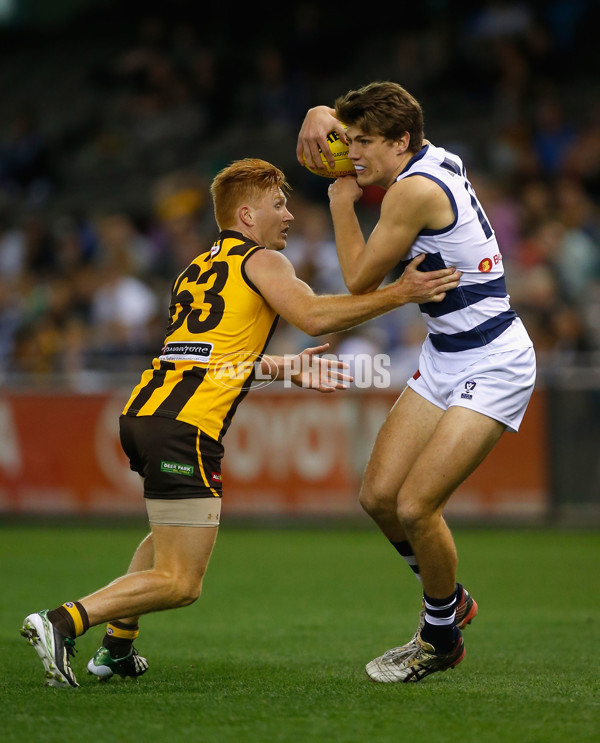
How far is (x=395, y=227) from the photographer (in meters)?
5.31

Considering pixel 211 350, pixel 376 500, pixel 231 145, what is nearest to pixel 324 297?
pixel 211 350

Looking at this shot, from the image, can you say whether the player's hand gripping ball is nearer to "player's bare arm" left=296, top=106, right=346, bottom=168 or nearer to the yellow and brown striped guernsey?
"player's bare arm" left=296, top=106, right=346, bottom=168

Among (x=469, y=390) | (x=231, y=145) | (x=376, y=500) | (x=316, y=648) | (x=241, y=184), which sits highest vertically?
(x=231, y=145)

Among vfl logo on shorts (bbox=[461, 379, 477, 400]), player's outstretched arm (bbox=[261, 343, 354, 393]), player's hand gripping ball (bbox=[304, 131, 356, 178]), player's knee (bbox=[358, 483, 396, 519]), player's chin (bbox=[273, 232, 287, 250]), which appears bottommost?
player's knee (bbox=[358, 483, 396, 519])

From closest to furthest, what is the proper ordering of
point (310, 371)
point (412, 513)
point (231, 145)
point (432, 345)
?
point (412, 513), point (310, 371), point (432, 345), point (231, 145)

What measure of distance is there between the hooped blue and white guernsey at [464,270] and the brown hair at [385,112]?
0.16 meters

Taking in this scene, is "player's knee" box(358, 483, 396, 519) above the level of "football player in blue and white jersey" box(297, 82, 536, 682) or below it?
below

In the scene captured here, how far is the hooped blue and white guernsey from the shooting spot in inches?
213

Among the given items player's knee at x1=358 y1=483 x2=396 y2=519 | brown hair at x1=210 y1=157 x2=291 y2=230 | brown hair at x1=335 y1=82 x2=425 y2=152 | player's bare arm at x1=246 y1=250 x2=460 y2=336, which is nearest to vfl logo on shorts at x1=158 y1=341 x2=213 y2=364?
player's bare arm at x1=246 y1=250 x2=460 y2=336

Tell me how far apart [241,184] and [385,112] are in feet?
2.49

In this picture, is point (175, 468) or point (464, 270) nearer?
point (175, 468)

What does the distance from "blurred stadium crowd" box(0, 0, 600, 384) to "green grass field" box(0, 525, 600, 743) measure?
2.63 metres

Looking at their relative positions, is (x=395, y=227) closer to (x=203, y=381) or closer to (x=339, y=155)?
(x=339, y=155)

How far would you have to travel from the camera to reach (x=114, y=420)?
41.7ft
